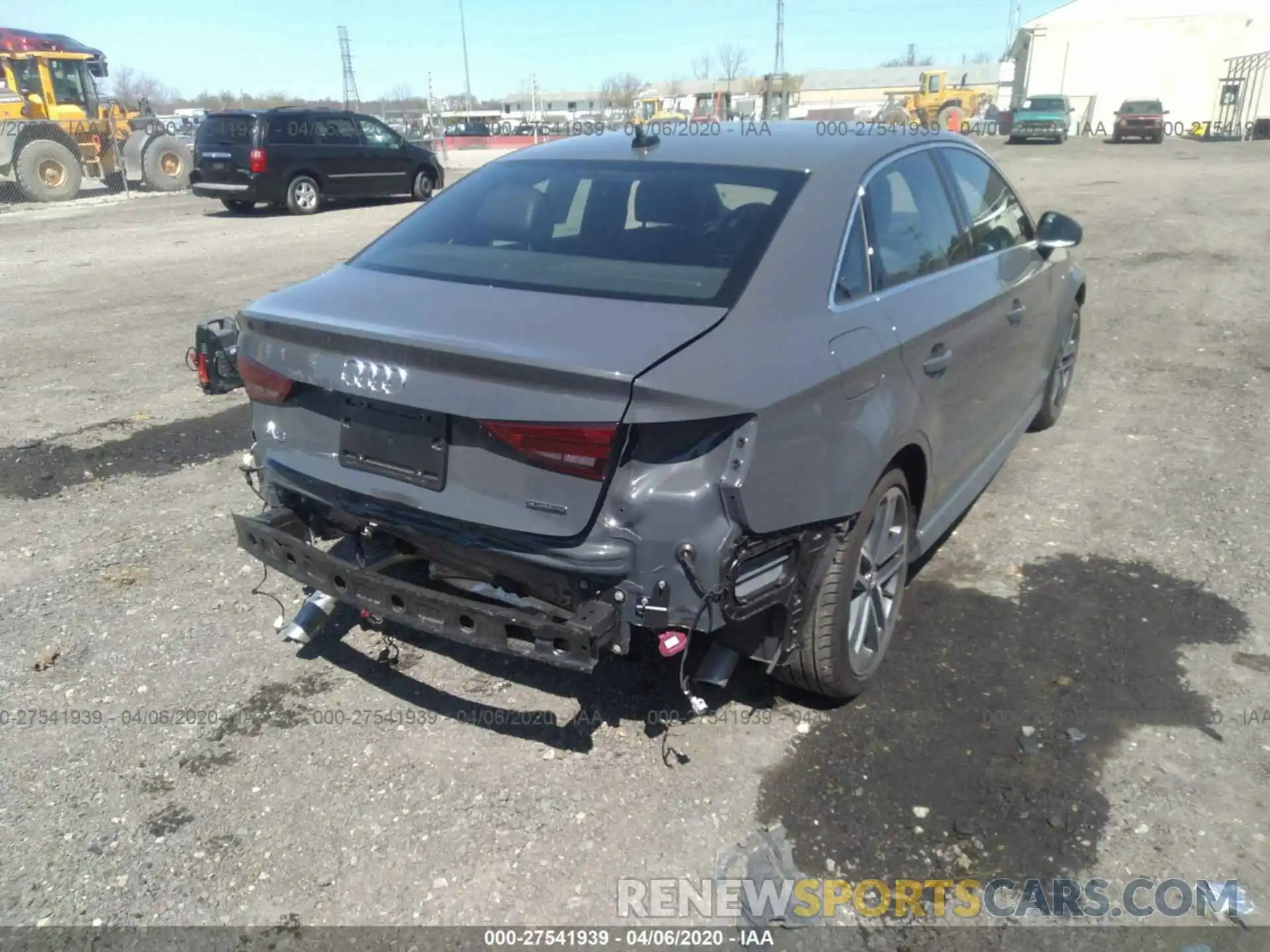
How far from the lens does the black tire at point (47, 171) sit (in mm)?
20680

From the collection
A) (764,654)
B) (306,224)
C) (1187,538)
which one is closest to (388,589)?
(764,654)

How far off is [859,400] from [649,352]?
708 mm

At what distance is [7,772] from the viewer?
2.96 metres

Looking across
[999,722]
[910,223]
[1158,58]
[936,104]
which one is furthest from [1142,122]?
[999,722]

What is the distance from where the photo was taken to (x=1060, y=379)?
573 cm

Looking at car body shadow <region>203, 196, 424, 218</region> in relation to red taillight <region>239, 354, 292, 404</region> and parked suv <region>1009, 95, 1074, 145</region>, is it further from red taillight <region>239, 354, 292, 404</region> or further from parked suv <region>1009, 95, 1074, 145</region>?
parked suv <region>1009, 95, 1074, 145</region>

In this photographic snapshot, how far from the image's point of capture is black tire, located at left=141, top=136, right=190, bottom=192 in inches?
914

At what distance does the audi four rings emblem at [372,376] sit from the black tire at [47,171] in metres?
22.5

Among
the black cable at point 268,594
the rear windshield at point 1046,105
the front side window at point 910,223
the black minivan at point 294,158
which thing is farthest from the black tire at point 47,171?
the rear windshield at point 1046,105

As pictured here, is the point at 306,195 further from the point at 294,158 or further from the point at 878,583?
the point at 878,583

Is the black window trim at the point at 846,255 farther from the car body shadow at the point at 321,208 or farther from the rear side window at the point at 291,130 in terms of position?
the rear side window at the point at 291,130

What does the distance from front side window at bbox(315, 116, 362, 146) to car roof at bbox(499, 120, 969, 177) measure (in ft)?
50.9

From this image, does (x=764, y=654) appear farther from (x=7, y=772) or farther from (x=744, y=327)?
(x=7, y=772)

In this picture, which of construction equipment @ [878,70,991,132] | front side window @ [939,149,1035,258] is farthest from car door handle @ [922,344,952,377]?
construction equipment @ [878,70,991,132]
